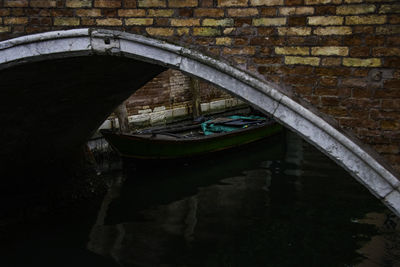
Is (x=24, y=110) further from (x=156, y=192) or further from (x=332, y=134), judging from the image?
(x=332, y=134)

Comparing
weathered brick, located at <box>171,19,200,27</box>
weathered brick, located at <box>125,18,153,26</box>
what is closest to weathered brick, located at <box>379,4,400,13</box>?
weathered brick, located at <box>171,19,200,27</box>

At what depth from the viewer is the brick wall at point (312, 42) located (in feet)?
8.22

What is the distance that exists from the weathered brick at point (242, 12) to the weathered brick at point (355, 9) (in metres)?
0.49

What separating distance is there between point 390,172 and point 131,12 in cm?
193

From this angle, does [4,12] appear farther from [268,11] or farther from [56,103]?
[56,103]

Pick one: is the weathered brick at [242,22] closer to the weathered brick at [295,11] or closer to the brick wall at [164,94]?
the weathered brick at [295,11]

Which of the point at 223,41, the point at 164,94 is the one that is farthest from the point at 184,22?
the point at 164,94

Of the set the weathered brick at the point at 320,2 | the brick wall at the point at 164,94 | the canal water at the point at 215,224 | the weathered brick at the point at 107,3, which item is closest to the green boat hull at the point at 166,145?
the canal water at the point at 215,224

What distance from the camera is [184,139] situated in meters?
7.41

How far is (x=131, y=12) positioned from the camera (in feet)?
9.70

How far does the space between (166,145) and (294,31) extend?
16.0 feet

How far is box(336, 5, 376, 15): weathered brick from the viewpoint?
2.46 meters

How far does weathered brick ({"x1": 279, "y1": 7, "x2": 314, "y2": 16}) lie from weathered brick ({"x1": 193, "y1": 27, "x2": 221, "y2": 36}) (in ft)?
1.37

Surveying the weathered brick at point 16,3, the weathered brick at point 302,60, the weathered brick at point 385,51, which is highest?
the weathered brick at point 16,3
